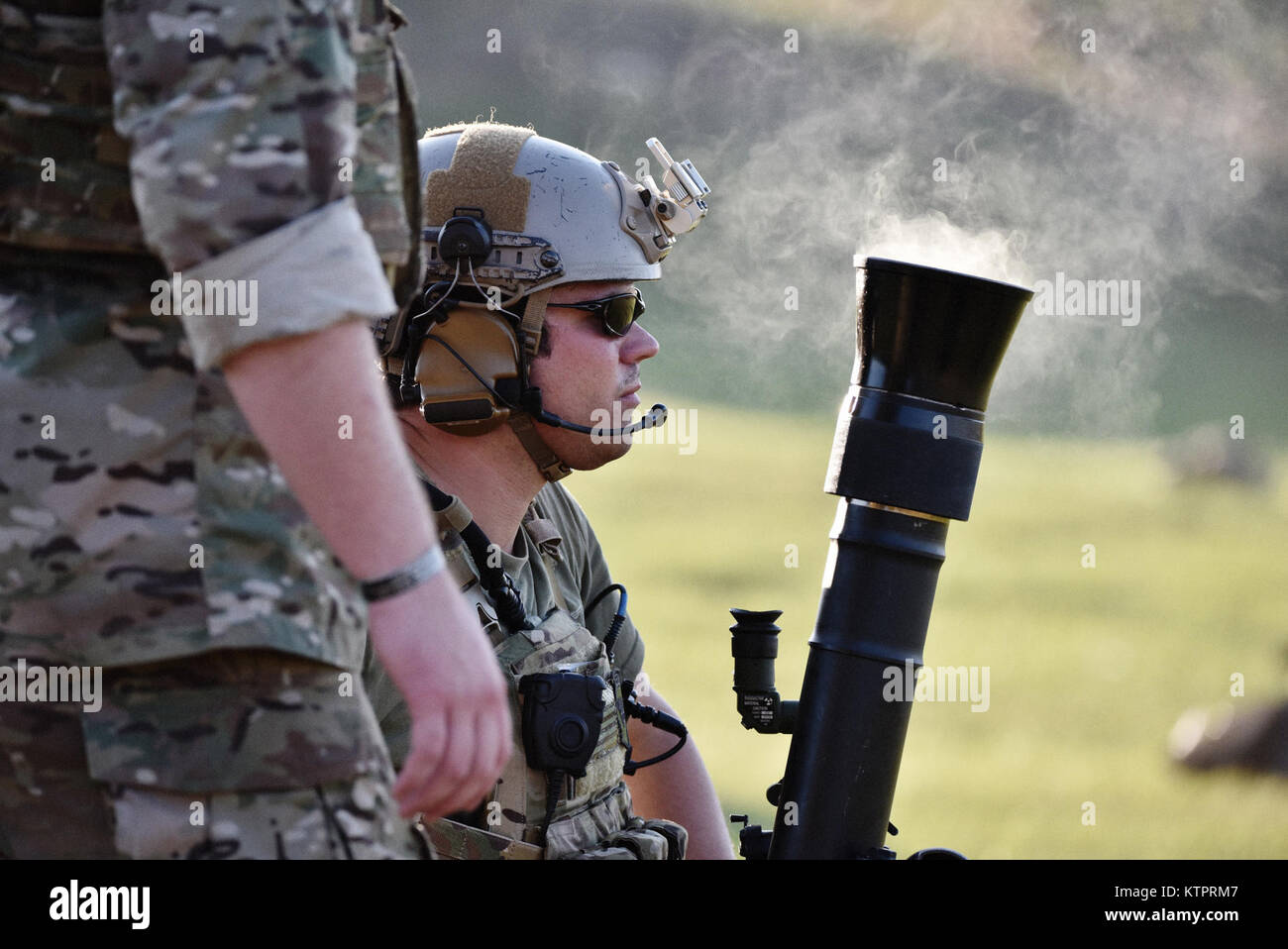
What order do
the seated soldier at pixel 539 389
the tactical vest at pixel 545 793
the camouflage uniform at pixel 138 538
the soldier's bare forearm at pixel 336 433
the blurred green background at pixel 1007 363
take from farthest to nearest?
the blurred green background at pixel 1007 363 → the seated soldier at pixel 539 389 → the tactical vest at pixel 545 793 → the camouflage uniform at pixel 138 538 → the soldier's bare forearm at pixel 336 433

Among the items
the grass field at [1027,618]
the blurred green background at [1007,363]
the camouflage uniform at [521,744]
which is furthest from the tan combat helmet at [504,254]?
the grass field at [1027,618]

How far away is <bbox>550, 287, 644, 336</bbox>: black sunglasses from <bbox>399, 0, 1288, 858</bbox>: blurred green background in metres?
1.05

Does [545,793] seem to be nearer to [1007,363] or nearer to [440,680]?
[440,680]

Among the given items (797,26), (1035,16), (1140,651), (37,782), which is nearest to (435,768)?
(37,782)

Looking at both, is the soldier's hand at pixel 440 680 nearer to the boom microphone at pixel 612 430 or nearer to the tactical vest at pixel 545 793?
the tactical vest at pixel 545 793

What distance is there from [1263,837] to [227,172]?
932cm

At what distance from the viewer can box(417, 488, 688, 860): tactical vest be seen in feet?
10.3

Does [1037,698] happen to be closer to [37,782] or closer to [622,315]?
[622,315]

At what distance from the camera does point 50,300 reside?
1.87 m

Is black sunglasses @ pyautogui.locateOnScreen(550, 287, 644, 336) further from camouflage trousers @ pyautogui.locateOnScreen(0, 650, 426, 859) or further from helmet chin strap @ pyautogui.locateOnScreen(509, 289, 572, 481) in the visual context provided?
camouflage trousers @ pyautogui.locateOnScreen(0, 650, 426, 859)

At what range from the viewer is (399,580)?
172cm

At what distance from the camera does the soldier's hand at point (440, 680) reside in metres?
1.71

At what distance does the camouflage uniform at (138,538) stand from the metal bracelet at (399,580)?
144mm

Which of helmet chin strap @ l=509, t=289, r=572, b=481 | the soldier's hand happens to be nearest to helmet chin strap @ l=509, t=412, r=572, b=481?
helmet chin strap @ l=509, t=289, r=572, b=481
